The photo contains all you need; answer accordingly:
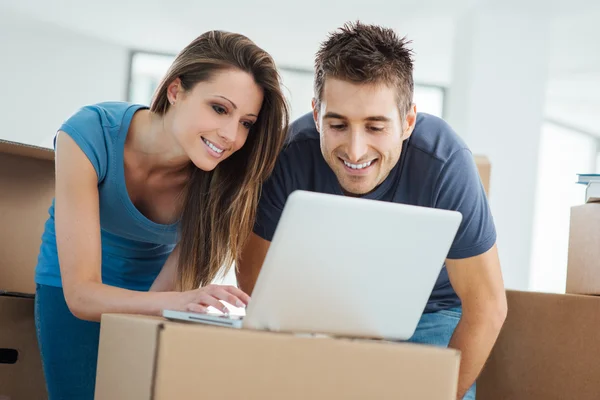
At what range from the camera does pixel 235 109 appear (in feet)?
4.54

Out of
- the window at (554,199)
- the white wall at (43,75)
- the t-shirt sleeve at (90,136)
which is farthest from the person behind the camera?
the window at (554,199)

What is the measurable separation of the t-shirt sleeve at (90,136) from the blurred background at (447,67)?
3.29 m

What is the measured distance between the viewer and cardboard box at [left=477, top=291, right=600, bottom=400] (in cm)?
150

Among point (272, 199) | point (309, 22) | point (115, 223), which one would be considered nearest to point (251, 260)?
point (272, 199)

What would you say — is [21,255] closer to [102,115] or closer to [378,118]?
[102,115]

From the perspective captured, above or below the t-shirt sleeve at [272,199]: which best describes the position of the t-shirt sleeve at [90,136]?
above

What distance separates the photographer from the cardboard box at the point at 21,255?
147cm

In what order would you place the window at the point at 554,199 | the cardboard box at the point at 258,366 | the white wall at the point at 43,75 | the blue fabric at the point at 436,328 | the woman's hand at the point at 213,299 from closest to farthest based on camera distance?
the cardboard box at the point at 258,366 → the woman's hand at the point at 213,299 → the blue fabric at the point at 436,328 → the white wall at the point at 43,75 → the window at the point at 554,199

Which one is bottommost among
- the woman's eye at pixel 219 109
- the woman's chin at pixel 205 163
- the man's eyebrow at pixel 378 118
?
the woman's chin at pixel 205 163

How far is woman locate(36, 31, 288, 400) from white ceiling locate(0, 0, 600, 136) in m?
3.30

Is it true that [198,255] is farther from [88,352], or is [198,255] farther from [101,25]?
[101,25]

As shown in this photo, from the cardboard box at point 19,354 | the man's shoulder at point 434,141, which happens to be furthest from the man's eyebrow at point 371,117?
the cardboard box at point 19,354

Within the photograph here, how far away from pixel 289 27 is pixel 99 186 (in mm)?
3919

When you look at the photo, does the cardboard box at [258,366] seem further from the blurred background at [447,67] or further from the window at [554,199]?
the window at [554,199]
